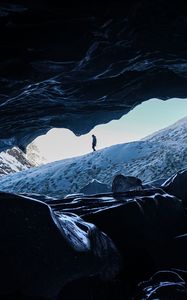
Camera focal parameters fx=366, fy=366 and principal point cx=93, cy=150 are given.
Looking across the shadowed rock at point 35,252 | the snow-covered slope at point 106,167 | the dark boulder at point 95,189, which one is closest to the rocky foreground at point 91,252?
the shadowed rock at point 35,252

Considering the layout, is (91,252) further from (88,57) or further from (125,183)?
(125,183)

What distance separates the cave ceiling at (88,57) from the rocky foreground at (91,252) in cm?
256

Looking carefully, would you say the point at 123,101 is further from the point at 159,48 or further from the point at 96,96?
the point at 159,48

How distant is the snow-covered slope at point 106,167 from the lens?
→ 114 feet

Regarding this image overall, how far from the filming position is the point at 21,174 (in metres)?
46.1

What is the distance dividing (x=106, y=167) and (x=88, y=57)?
3243cm

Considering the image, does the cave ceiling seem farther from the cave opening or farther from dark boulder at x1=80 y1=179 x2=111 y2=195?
dark boulder at x1=80 y1=179 x2=111 y2=195

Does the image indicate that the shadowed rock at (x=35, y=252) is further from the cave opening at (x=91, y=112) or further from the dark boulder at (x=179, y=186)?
the dark boulder at (x=179, y=186)

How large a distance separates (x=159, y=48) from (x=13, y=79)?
277 centimetres

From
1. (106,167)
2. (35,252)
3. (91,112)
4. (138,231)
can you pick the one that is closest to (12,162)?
(106,167)

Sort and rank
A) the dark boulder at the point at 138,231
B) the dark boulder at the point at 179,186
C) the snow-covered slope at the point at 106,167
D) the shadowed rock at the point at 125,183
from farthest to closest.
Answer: the snow-covered slope at the point at 106,167 < the shadowed rock at the point at 125,183 < the dark boulder at the point at 179,186 < the dark boulder at the point at 138,231

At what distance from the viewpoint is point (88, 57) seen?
635 centimetres

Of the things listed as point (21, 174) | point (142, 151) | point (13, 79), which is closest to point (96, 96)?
point (13, 79)

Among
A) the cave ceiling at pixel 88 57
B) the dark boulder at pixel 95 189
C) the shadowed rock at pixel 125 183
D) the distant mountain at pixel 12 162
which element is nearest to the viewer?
the cave ceiling at pixel 88 57
